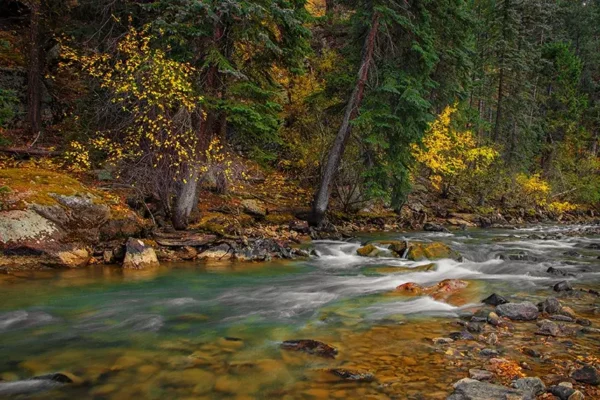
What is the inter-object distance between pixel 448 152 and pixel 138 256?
20.3m

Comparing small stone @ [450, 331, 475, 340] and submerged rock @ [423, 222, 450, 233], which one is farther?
submerged rock @ [423, 222, 450, 233]

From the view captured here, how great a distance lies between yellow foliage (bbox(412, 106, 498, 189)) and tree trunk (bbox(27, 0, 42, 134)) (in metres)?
17.1

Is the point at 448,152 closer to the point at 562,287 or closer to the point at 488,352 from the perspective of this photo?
the point at 562,287

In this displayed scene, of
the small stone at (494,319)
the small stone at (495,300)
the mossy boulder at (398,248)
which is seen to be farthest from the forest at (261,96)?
the small stone at (494,319)

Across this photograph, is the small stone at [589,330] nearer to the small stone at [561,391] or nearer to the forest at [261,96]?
the small stone at [561,391]

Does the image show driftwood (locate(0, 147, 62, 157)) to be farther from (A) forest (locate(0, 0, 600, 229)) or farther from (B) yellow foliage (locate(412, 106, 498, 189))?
(B) yellow foliage (locate(412, 106, 498, 189))

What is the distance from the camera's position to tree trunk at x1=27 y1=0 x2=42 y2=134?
15262mm

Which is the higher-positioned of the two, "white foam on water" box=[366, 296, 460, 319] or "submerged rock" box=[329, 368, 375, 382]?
"submerged rock" box=[329, 368, 375, 382]

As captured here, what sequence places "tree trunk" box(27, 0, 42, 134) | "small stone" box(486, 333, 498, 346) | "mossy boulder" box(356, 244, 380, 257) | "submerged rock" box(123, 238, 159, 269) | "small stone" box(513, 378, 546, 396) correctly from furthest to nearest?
1. "tree trunk" box(27, 0, 42, 134)
2. "mossy boulder" box(356, 244, 380, 257)
3. "submerged rock" box(123, 238, 159, 269)
4. "small stone" box(486, 333, 498, 346)
5. "small stone" box(513, 378, 546, 396)

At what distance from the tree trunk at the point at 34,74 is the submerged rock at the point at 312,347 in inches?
583

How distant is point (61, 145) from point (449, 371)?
616 inches

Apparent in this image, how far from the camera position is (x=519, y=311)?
684 cm

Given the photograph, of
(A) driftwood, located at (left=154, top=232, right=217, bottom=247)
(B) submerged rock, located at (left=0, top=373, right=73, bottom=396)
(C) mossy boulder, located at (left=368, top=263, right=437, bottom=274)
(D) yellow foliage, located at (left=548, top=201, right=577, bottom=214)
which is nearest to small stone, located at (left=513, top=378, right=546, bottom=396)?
(B) submerged rock, located at (left=0, top=373, right=73, bottom=396)

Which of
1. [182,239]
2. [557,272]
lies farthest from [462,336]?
[182,239]
